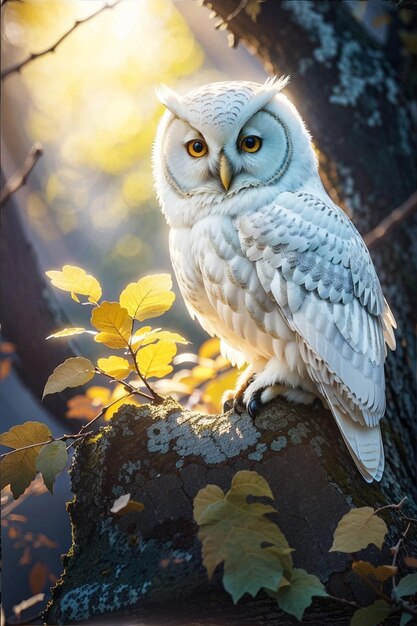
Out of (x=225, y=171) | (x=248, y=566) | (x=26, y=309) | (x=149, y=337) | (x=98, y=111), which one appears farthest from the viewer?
(x=98, y=111)

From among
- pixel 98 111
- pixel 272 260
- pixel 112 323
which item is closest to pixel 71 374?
pixel 112 323

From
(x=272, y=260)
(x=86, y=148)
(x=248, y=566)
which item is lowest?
(x=248, y=566)

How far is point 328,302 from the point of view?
3.37 ft

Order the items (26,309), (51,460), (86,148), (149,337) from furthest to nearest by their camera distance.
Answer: (86,148)
(26,309)
(149,337)
(51,460)

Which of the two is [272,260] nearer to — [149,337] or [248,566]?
[149,337]

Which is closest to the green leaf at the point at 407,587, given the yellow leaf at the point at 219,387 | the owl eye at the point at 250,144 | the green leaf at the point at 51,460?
the green leaf at the point at 51,460

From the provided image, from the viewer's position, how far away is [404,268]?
59.3 inches

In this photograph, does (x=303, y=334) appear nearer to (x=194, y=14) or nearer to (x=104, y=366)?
(x=104, y=366)

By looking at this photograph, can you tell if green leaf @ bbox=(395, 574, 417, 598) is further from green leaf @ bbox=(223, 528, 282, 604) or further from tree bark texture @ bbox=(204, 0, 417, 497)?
tree bark texture @ bbox=(204, 0, 417, 497)

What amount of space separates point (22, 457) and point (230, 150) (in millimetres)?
577

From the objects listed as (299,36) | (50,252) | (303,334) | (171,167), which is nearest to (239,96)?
(171,167)

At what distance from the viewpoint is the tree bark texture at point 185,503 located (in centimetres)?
85

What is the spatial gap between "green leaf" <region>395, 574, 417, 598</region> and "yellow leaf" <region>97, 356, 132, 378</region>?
468 mm

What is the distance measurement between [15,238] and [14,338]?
21 centimetres
